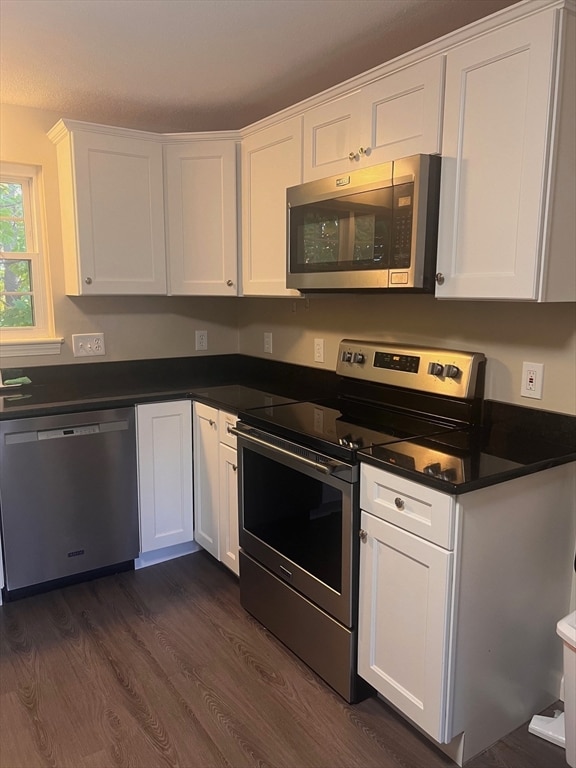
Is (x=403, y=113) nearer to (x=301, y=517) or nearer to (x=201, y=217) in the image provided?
(x=201, y=217)

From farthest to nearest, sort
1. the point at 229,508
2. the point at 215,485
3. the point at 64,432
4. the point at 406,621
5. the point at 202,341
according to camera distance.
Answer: the point at 202,341 < the point at 215,485 < the point at 229,508 < the point at 64,432 < the point at 406,621

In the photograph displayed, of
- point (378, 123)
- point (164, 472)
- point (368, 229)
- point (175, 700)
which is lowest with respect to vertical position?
point (175, 700)

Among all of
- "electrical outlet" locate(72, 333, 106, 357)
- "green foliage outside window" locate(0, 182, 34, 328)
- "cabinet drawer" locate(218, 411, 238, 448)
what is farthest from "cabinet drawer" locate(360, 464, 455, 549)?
"green foliage outside window" locate(0, 182, 34, 328)

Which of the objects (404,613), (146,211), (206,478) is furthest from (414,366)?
(146,211)

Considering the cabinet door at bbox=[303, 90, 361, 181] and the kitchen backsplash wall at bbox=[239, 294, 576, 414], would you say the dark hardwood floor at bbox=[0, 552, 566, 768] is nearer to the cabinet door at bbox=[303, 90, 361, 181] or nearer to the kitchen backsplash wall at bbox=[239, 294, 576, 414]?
the kitchen backsplash wall at bbox=[239, 294, 576, 414]

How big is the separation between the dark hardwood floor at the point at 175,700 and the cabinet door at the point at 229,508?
192 millimetres

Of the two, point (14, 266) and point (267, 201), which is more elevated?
point (267, 201)

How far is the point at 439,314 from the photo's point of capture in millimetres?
2213

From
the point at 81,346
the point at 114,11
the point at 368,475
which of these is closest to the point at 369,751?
the point at 368,475

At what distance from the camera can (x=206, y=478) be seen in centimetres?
276

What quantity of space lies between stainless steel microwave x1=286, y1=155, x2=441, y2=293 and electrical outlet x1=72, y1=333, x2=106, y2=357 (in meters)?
1.26

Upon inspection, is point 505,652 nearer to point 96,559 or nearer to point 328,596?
point 328,596

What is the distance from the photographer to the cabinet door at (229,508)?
8.28 feet

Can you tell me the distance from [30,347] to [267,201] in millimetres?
1409
